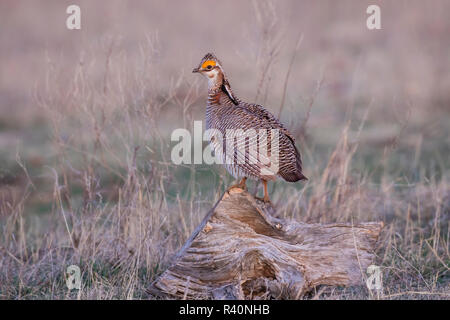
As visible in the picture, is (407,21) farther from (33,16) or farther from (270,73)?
(270,73)

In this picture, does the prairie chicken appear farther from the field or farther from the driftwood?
the field

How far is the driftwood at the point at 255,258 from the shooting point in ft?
14.5

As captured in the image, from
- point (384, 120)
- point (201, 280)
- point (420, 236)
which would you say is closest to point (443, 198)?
point (420, 236)

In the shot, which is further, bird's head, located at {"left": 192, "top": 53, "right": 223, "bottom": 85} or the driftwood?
bird's head, located at {"left": 192, "top": 53, "right": 223, "bottom": 85}

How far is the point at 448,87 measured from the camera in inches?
460

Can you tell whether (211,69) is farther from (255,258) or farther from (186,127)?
(186,127)

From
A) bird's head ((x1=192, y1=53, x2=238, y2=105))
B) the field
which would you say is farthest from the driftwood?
bird's head ((x1=192, y1=53, x2=238, y2=105))

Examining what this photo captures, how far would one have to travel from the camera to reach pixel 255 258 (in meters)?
4.45

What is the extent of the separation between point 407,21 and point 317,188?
29.4 ft

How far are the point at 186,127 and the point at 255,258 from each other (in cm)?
243

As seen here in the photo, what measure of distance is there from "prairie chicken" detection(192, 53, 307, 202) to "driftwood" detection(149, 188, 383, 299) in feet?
0.83

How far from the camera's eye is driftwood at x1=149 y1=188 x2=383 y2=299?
14.5 ft

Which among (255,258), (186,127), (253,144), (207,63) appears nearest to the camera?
(255,258)

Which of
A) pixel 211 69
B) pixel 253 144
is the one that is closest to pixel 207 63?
pixel 211 69
